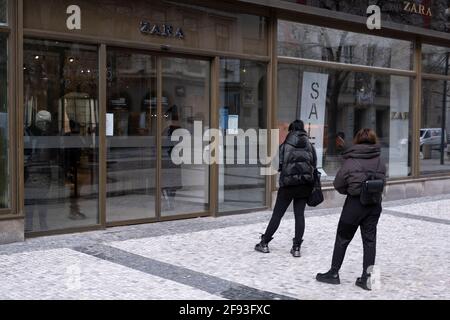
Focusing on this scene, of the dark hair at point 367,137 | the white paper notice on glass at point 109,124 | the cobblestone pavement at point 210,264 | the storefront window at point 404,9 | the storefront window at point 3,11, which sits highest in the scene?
the storefront window at point 404,9

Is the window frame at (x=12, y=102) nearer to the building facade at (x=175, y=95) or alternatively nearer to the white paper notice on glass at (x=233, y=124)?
the building facade at (x=175, y=95)

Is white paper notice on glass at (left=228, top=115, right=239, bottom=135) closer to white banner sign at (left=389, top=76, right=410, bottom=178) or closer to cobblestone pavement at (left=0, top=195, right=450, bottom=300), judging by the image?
cobblestone pavement at (left=0, top=195, right=450, bottom=300)

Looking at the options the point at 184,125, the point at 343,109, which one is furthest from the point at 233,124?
the point at 343,109

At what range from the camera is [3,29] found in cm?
811

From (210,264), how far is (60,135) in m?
3.12

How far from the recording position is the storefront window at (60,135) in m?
8.61

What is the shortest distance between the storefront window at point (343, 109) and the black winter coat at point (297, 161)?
12.6 feet

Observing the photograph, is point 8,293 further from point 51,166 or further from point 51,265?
point 51,166

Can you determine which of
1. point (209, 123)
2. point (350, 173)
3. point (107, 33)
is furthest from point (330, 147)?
point (350, 173)

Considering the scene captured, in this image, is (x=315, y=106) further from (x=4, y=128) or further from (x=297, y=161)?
(x=4, y=128)

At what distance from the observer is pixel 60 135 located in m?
8.90

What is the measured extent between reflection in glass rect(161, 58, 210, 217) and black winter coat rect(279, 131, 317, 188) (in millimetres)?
2894

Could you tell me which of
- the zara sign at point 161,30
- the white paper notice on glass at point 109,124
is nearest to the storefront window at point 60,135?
the white paper notice on glass at point 109,124

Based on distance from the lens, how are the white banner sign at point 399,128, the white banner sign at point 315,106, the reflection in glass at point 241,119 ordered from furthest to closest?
the white banner sign at point 399,128 < the white banner sign at point 315,106 < the reflection in glass at point 241,119
